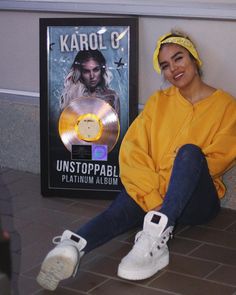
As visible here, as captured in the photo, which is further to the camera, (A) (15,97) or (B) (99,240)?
(A) (15,97)

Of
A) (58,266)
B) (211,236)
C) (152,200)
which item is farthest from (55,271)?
(211,236)

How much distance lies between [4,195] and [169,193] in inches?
65.2

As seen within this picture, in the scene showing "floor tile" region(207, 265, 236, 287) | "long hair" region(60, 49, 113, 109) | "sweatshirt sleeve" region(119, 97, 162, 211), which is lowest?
"floor tile" region(207, 265, 236, 287)

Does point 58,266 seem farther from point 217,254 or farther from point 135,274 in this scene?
point 217,254

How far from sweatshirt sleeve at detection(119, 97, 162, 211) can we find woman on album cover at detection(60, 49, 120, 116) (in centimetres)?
56

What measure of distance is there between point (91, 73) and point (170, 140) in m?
0.93

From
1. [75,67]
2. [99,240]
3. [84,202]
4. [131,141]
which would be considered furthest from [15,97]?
[99,240]

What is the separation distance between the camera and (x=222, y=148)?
13.5ft

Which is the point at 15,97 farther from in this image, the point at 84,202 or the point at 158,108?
the point at 158,108

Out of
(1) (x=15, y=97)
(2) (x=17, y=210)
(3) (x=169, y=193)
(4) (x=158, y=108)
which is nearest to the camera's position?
(3) (x=169, y=193)

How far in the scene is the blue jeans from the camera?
377cm

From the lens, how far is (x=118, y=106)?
490 centimetres

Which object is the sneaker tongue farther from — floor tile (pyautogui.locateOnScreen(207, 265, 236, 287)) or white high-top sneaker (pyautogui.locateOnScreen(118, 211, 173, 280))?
floor tile (pyautogui.locateOnScreen(207, 265, 236, 287))

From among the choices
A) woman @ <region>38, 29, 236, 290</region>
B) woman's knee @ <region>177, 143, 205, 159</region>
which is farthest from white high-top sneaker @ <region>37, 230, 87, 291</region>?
woman's knee @ <region>177, 143, 205, 159</region>
